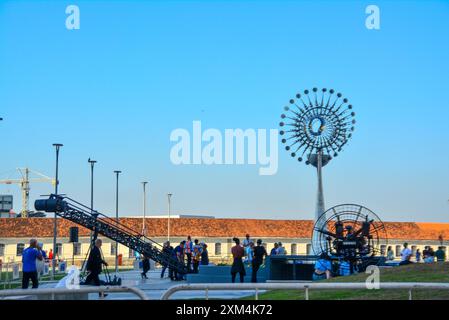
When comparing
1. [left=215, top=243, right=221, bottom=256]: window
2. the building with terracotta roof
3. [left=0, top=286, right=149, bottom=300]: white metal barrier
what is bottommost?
[left=0, top=286, right=149, bottom=300]: white metal barrier

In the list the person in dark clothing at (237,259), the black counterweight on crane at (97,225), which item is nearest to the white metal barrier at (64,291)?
the person in dark clothing at (237,259)

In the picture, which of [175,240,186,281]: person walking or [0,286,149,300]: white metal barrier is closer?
[0,286,149,300]: white metal barrier

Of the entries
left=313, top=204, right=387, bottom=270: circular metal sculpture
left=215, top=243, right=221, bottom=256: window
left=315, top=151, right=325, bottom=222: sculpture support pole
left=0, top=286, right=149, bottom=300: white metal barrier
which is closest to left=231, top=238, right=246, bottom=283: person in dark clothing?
left=313, top=204, right=387, bottom=270: circular metal sculpture

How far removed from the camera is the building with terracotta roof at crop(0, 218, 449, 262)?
239 ft

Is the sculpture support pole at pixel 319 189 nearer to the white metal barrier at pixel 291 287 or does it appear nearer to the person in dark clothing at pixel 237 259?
the person in dark clothing at pixel 237 259

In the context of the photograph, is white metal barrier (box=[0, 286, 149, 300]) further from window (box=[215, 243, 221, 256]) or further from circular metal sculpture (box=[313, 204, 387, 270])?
window (box=[215, 243, 221, 256])

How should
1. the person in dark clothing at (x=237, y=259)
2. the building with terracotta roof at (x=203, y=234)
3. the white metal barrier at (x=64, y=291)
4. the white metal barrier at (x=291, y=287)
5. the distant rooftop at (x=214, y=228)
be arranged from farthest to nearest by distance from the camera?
the distant rooftop at (x=214, y=228), the building with terracotta roof at (x=203, y=234), the person in dark clothing at (x=237, y=259), the white metal barrier at (x=291, y=287), the white metal barrier at (x=64, y=291)

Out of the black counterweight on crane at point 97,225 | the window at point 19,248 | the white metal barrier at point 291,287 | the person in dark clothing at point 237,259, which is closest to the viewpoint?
the white metal barrier at point 291,287

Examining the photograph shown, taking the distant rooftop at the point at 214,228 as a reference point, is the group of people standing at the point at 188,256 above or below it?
below

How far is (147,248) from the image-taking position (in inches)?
1293

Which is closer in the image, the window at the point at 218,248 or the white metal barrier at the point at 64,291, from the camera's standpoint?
the white metal barrier at the point at 64,291

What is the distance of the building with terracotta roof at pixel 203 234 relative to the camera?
72.9 meters
